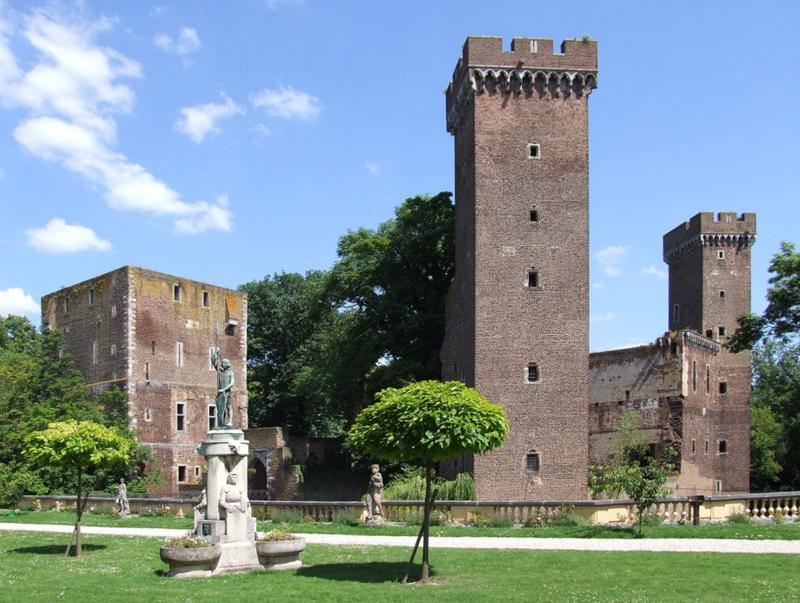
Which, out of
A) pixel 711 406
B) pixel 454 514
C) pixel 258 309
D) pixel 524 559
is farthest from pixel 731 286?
pixel 524 559

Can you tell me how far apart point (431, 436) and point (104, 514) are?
61.3 feet

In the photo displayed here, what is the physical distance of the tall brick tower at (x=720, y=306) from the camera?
51938 mm

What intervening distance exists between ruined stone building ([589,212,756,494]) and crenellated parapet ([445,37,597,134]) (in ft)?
49.8

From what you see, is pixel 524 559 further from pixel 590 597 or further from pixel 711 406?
pixel 711 406

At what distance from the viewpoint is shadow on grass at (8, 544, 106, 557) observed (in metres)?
19.5

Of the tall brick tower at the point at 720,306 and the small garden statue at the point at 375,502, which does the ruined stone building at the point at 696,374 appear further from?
the small garden statue at the point at 375,502

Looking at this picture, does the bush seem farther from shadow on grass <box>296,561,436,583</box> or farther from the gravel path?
shadow on grass <box>296,561,436,583</box>

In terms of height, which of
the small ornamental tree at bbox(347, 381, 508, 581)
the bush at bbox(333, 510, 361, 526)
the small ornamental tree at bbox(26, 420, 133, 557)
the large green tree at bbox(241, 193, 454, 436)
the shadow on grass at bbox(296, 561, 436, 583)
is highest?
the large green tree at bbox(241, 193, 454, 436)

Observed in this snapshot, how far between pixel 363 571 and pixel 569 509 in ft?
30.1

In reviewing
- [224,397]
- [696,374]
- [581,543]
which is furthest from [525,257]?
[224,397]

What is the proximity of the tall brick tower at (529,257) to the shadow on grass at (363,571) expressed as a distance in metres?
16.3

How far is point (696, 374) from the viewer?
47719mm

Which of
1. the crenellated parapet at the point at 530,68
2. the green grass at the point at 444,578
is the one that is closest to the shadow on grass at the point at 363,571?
the green grass at the point at 444,578

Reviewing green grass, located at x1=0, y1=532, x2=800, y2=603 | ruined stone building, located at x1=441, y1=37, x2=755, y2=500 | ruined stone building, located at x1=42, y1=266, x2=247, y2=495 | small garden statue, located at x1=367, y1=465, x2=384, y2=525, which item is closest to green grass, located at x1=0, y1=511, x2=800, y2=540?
small garden statue, located at x1=367, y1=465, x2=384, y2=525
